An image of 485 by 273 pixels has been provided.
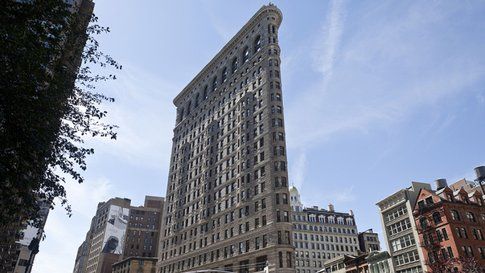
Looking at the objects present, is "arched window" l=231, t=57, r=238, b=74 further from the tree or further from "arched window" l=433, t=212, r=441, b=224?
the tree

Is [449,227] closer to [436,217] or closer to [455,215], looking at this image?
[436,217]

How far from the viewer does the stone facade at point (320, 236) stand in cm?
11325

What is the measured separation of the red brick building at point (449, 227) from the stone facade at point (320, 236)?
57.0 meters

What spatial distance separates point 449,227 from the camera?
57.5m

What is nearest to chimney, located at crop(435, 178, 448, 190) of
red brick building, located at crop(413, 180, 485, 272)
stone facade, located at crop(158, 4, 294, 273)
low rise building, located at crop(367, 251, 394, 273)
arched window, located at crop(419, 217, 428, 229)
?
red brick building, located at crop(413, 180, 485, 272)

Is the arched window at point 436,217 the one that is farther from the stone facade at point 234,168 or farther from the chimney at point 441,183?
the stone facade at point 234,168

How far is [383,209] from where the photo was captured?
232 ft

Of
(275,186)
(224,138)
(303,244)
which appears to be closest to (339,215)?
(303,244)

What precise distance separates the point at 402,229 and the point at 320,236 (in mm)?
56663

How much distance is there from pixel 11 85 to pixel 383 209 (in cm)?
7009

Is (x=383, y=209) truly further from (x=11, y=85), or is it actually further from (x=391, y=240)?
(x=11, y=85)

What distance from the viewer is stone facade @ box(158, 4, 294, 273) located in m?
60.6

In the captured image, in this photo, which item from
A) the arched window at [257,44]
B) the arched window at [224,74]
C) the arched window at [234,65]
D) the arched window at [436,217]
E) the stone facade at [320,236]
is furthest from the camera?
the stone facade at [320,236]

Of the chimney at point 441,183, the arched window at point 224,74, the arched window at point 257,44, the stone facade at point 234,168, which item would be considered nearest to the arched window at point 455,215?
the chimney at point 441,183
